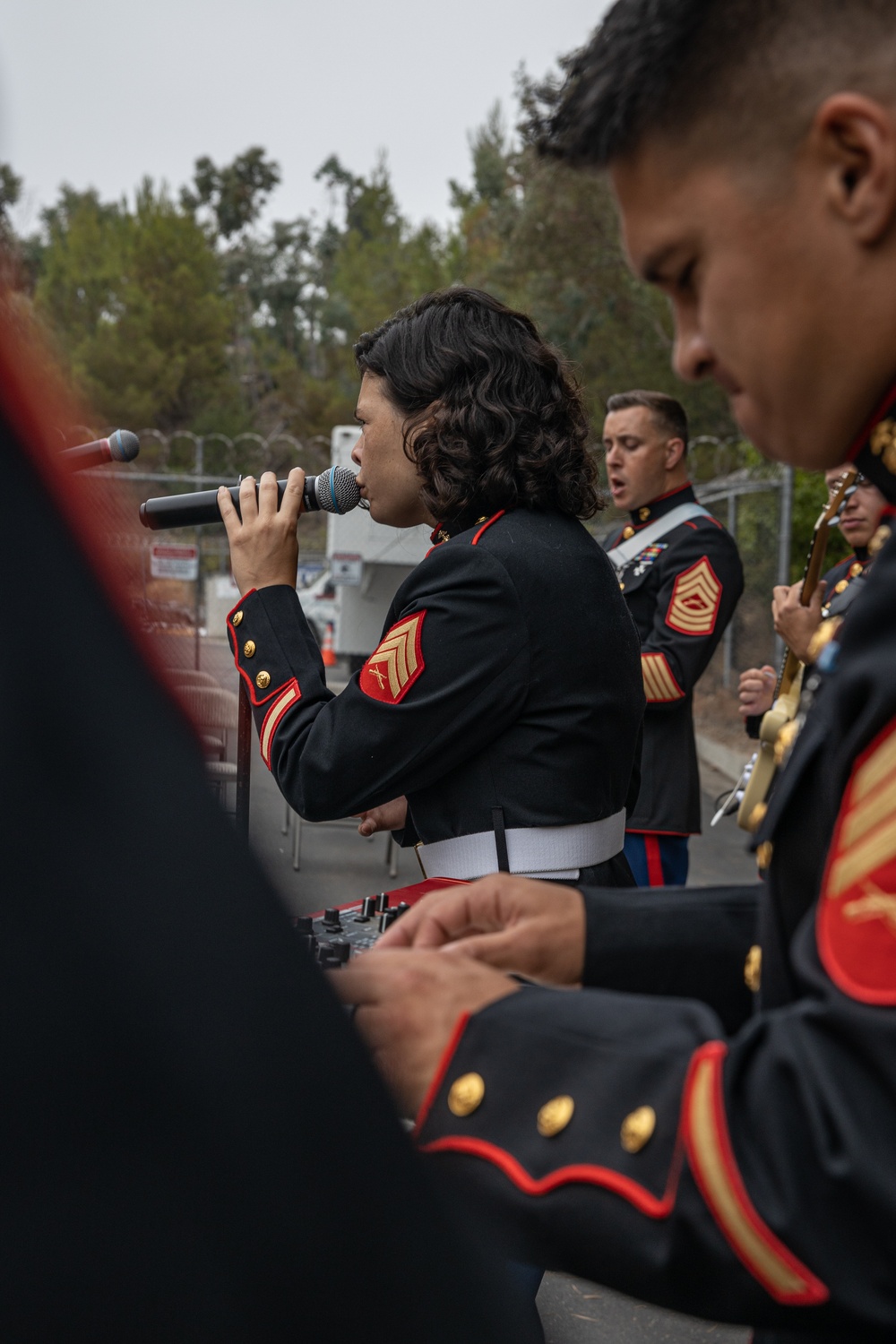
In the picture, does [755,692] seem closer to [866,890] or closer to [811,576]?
[811,576]

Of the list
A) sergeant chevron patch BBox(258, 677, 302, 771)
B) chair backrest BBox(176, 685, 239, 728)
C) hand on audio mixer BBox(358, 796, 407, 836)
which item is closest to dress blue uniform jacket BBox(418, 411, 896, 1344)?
chair backrest BBox(176, 685, 239, 728)

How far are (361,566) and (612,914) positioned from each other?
292 inches

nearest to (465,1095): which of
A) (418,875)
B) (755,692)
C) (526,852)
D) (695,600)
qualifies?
(526,852)

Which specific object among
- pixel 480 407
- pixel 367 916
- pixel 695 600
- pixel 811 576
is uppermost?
pixel 480 407

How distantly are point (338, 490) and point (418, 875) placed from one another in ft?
15.9

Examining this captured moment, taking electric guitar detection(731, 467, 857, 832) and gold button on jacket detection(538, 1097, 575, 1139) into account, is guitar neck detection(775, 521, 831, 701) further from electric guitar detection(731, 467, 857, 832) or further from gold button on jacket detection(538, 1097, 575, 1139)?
gold button on jacket detection(538, 1097, 575, 1139)

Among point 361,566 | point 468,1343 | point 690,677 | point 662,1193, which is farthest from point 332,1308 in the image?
point 361,566

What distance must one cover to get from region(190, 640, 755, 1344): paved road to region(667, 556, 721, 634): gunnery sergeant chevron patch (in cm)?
100

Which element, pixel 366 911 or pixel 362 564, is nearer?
pixel 366 911

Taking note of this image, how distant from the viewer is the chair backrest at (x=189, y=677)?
1.75 ft

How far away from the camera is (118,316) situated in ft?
127

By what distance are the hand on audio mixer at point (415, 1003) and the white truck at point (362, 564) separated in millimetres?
7136

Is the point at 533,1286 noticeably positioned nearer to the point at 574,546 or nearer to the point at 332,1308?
the point at 574,546

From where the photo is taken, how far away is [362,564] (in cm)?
861
